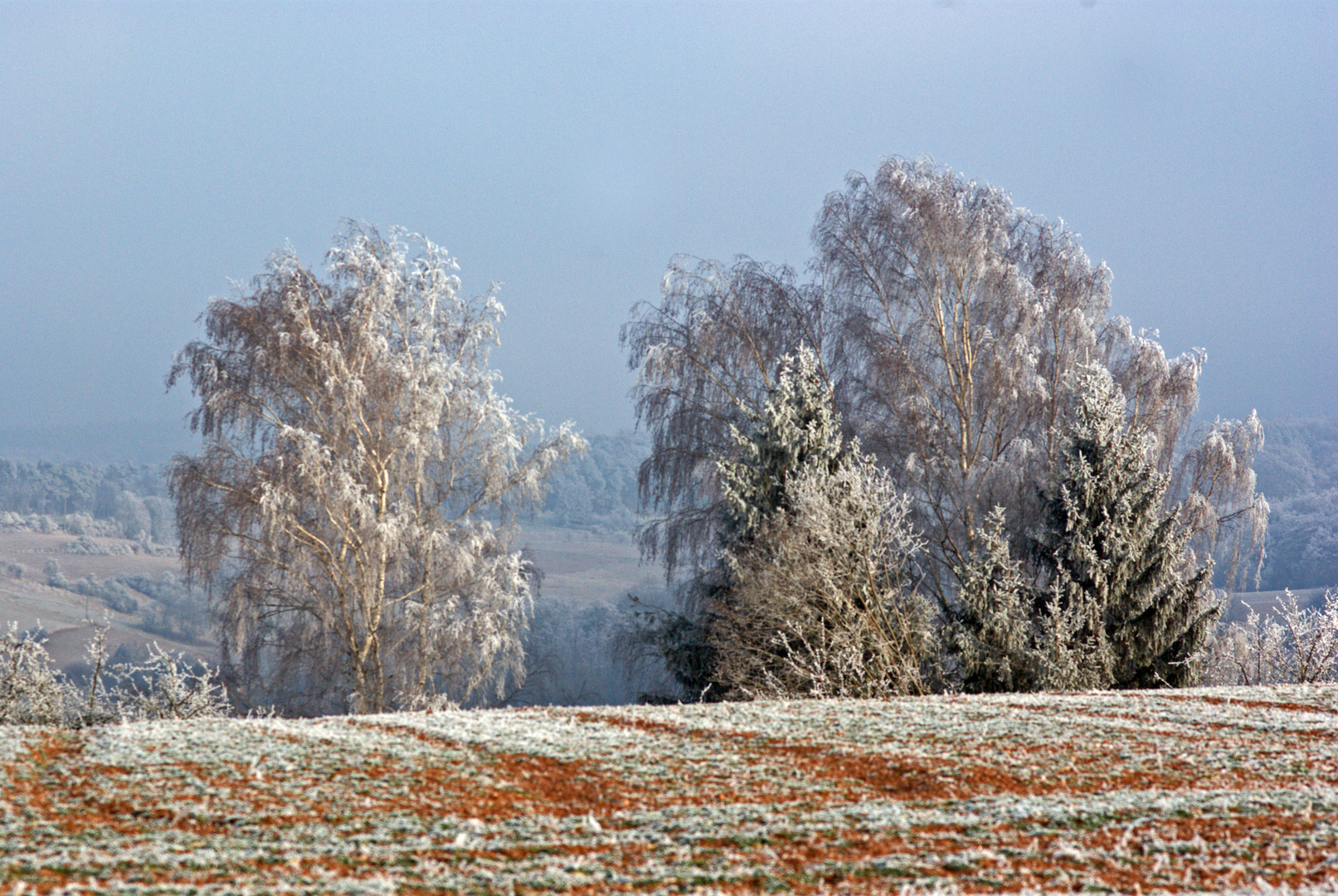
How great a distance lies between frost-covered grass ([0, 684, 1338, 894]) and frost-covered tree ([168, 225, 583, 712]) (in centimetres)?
819

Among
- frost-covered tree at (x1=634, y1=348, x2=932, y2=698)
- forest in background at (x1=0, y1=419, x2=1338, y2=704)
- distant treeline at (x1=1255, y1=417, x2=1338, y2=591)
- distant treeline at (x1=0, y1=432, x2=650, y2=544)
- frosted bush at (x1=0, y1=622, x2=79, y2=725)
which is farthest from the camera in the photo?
distant treeline at (x1=0, y1=432, x2=650, y2=544)

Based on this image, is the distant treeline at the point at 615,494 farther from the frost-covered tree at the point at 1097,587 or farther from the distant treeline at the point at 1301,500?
the frost-covered tree at the point at 1097,587

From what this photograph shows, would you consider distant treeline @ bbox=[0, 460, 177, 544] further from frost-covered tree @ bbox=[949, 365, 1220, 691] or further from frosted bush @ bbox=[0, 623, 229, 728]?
frost-covered tree @ bbox=[949, 365, 1220, 691]

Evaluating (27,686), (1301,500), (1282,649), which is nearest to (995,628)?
(1282,649)

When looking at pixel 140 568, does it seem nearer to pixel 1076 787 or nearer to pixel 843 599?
pixel 843 599

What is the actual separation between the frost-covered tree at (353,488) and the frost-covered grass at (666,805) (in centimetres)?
819

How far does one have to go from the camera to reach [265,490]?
47.0 ft

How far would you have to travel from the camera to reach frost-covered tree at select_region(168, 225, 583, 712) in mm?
15469

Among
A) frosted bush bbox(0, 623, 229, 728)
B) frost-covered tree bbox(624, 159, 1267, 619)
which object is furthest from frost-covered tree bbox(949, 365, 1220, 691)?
frosted bush bbox(0, 623, 229, 728)

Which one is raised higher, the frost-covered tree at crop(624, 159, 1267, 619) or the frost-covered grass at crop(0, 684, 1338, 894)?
the frost-covered tree at crop(624, 159, 1267, 619)

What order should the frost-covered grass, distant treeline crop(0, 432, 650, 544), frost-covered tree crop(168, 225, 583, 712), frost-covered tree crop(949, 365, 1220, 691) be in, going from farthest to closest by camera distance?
distant treeline crop(0, 432, 650, 544)
frost-covered tree crop(168, 225, 583, 712)
frost-covered tree crop(949, 365, 1220, 691)
the frost-covered grass

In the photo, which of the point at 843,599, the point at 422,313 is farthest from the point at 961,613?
the point at 422,313

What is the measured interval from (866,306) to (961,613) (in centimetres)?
715

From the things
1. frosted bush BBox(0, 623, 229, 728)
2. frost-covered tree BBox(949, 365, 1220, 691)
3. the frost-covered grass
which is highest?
frost-covered tree BBox(949, 365, 1220, 691)
